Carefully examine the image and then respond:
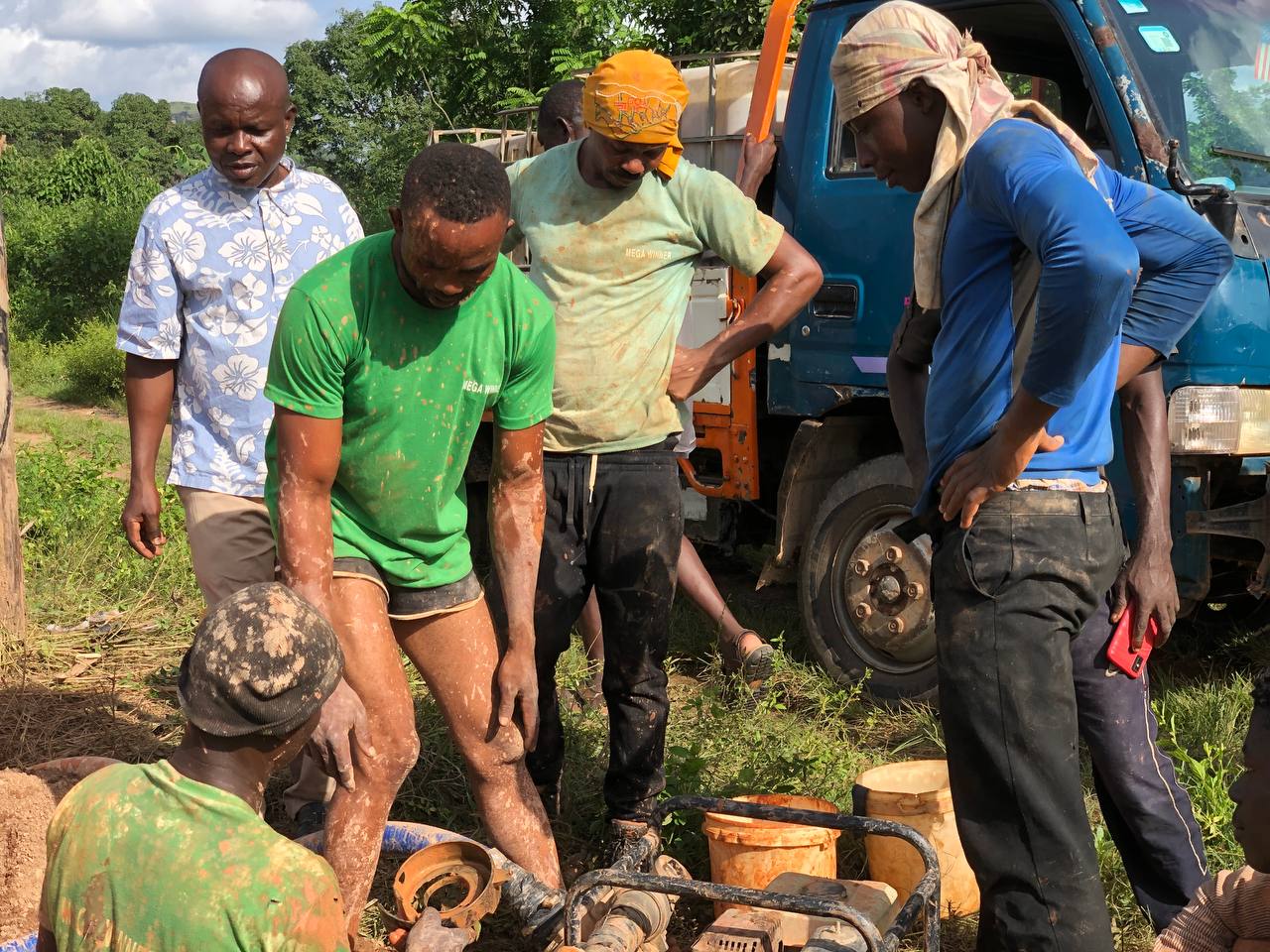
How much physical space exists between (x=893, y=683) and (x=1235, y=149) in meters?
2.10

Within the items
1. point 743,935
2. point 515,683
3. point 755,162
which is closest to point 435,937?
point 515,683

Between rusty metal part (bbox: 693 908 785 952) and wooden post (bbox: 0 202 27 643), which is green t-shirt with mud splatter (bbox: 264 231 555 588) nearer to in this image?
rusty metal part (bbox: 693 908 785 952)

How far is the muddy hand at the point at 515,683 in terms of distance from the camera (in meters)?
3.06

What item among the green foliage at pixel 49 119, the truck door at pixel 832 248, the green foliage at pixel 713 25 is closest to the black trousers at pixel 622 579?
the truck door at pixel 832 248

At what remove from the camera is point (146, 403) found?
3652 millimetres

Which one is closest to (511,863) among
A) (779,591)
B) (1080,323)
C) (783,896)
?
(783,896)

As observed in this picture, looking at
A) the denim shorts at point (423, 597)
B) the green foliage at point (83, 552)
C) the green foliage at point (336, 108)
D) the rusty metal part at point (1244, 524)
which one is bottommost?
the green foliage at point (83, 552)

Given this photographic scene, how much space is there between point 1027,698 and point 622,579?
134 cm

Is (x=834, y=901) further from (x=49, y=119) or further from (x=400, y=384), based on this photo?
(x=49, y=119)

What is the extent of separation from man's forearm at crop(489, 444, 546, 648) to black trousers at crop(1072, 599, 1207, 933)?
1.23 m

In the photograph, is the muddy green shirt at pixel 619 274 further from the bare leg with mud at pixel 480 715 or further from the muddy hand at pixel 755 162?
the muddy hand at pixel 755 162

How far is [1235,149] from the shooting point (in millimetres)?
4250

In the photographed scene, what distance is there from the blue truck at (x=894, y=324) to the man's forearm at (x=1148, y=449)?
3.49 ft

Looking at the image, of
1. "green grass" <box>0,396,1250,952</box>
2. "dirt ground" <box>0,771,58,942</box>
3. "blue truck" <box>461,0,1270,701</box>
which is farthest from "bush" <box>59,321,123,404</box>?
"dirt ground" <box>0,771,58,942</box>
